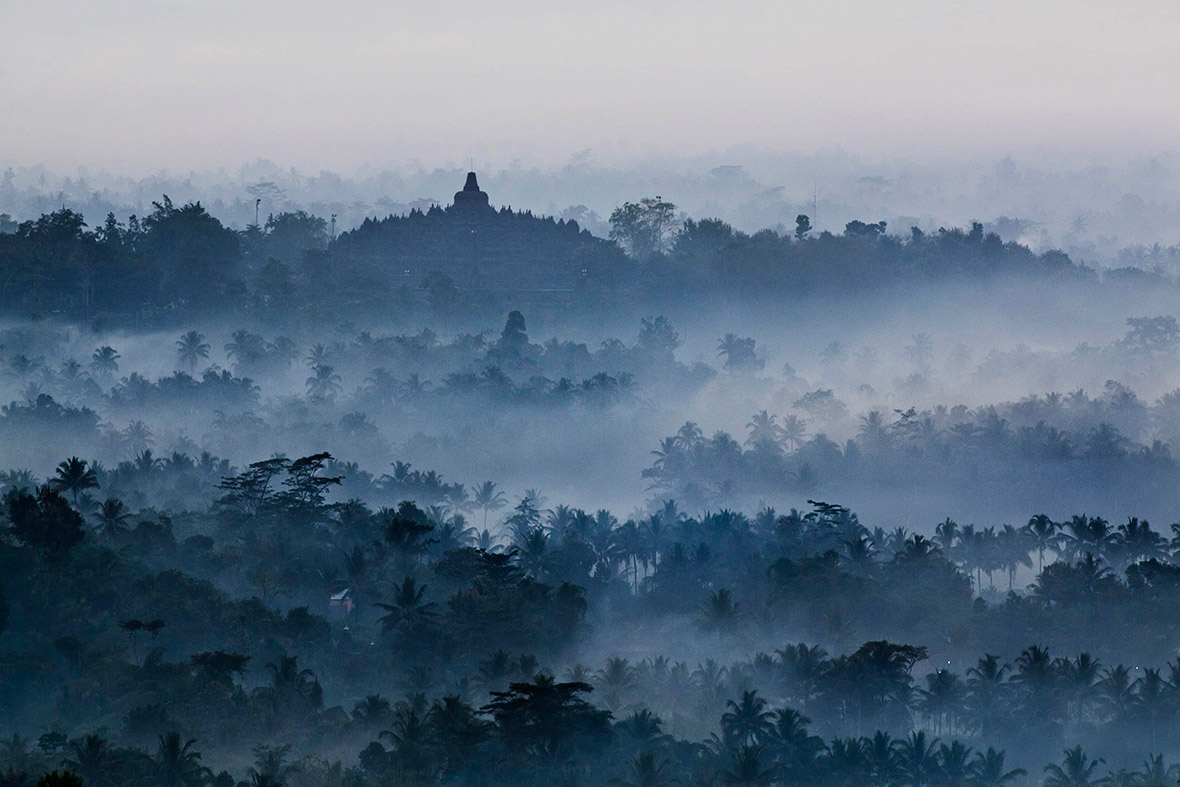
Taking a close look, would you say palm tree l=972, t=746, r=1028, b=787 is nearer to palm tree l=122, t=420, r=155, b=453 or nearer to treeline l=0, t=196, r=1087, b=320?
palm tree l=122, t=420, r=155, b=453

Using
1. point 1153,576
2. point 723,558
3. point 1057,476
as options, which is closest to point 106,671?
point 723,558

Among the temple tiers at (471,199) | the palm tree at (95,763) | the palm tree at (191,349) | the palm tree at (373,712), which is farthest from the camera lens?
the temple tiers at (471,199)

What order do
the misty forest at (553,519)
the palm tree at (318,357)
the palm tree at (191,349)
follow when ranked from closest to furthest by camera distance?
the misty forest at (553,519) → the palm tree at (318,357) → the palm tree at (191,349)

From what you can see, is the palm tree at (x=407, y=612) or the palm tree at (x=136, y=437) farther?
the palm tree at (x=136, y=437)

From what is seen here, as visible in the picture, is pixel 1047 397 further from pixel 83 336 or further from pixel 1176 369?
pixel 83 336

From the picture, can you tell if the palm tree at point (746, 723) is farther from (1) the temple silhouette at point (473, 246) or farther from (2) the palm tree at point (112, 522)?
(1) the temple silhouette at point (473, 246)

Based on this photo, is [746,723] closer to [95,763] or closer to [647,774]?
[647,774]

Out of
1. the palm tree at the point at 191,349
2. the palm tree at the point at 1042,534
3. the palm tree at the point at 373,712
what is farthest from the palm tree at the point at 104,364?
the palm tree at the point at 373,712
